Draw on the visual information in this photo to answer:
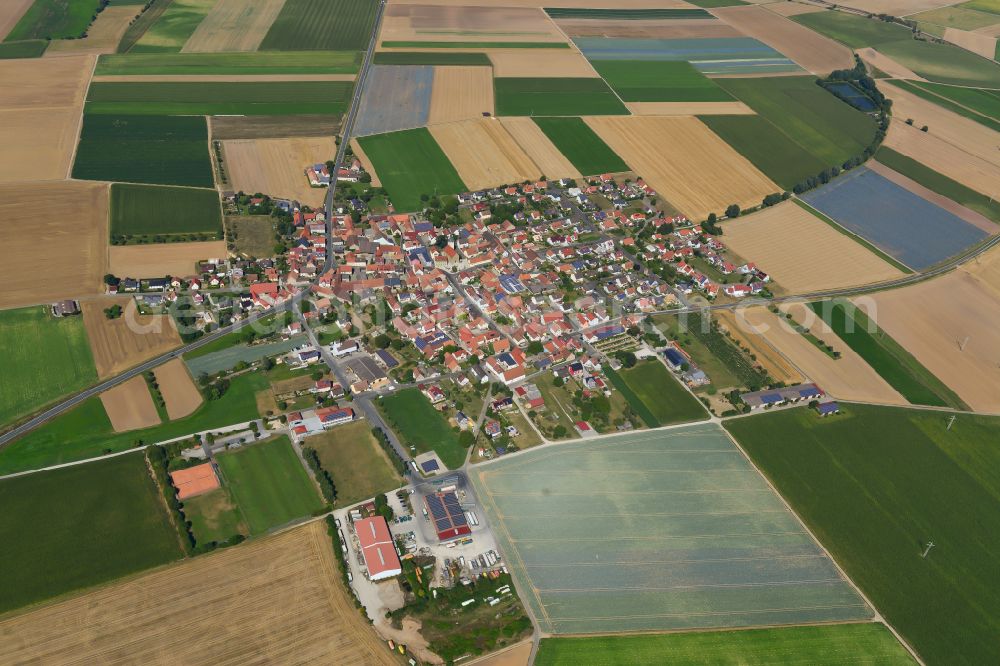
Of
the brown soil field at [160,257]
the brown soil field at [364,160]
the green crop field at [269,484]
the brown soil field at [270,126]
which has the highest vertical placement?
the brown soil field at [270,126]

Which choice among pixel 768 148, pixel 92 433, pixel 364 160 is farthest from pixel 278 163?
pixel 768 148

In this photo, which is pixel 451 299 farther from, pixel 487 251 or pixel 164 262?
pixel 164 262

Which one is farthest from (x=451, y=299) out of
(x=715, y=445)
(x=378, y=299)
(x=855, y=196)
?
(x=855, y=196)

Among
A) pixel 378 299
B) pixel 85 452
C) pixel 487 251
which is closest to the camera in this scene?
pixel 85 452

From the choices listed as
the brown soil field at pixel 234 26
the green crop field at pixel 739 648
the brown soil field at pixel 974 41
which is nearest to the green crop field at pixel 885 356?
the green crop field at pixel 739 648

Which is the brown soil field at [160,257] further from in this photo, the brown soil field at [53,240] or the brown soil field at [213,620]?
the brown soil field at [213,620]
